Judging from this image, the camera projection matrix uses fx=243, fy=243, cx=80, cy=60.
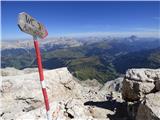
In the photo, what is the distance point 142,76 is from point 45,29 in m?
6.26

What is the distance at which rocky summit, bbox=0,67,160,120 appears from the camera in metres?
11.9

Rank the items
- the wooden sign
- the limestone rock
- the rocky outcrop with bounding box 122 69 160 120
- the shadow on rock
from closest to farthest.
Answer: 1. the wooden sign
2. the limestone rock
3. the rocky outcrop with bounding box 122 69 160 120
4. the shadow on rock

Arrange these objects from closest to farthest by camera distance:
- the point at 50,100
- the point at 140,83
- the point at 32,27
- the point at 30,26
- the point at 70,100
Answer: the point at 30,26
the point at 32,27
the point at 140,83
the point at 70,100
the point at 50,100

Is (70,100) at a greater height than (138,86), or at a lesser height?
lesser

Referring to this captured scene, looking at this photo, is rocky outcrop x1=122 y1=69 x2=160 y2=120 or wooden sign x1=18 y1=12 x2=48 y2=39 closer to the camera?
wooden sign x1=18 y1=12 x2=48 y2=39

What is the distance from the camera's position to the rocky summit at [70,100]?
11883mm

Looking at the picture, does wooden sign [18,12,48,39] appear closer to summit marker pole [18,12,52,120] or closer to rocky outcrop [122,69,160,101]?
summit marker pole [18,12,52,120]

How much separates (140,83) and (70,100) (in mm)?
3921

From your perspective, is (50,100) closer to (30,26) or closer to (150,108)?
(150,108)

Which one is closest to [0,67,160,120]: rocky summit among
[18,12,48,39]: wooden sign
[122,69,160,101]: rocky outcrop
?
[122,69,160,101]: rocky outcrop

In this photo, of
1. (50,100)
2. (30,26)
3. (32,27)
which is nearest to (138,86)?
(50,100)

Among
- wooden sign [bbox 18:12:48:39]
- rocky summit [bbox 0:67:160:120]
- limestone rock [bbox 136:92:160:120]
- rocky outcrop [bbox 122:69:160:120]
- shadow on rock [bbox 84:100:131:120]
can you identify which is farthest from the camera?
shadow on rock [bbox 84:100:131:120]

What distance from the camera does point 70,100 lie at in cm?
1355

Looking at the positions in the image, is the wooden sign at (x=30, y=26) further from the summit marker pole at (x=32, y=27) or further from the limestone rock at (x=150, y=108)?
the limestone rock at (x=150, y=108)
